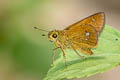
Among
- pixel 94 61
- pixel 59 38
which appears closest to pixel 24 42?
pixel 59 38

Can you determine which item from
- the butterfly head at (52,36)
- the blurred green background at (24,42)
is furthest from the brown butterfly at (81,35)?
the blurred green background at (24,42)

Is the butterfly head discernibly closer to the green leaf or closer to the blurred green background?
the green leaf

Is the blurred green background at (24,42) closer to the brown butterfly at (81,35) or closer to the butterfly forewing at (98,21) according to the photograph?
the brown butterfly at (81,35)

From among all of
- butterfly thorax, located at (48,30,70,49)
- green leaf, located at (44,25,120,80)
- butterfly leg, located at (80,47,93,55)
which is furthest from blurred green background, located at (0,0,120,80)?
butterfly leg, located at (80,47,93,55)

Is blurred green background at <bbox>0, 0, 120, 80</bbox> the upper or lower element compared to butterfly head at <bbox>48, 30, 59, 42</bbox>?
upper

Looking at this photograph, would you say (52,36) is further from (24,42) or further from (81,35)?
(24,42)
